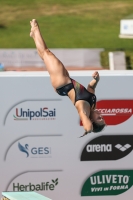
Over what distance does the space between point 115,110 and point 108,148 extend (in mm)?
625

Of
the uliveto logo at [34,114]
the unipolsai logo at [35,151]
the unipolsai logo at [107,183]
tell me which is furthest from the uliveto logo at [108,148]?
the uliveto logo at [34,114]

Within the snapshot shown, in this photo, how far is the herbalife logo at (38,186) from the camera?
25.7 feet

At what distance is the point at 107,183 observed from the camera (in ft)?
26.2

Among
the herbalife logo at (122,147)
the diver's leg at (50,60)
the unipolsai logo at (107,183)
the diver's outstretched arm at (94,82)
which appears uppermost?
the diver's leg at (50,60)

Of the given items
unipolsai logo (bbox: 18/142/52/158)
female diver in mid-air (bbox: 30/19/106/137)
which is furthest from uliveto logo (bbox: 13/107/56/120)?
female diver in mid-air (bbox: 30/19/106/137)

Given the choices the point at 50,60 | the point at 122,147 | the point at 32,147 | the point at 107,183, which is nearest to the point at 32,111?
the point at 32,147

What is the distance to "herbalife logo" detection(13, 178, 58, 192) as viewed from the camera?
7.84 meters

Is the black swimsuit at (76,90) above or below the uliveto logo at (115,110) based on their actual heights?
above

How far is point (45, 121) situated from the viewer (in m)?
7.72

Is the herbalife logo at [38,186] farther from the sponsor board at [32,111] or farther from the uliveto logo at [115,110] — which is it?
the uliveto logo at [115,110]

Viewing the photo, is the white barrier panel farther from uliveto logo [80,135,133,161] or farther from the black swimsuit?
the black swimsuit

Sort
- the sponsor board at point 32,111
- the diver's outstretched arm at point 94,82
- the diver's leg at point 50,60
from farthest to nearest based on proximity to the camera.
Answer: the sponsor board at point 32,111
the diver's outstretched arm at point 94,82
the diver's leg at point 50,60

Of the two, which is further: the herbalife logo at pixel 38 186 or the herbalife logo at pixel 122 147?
the herbalife logo at pixel 122 147

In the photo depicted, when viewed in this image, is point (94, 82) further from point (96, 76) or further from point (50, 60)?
point (50, 60)
